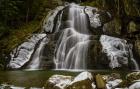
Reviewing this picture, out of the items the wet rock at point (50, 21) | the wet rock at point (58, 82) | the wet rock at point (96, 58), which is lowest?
the wet rock at point (96, 58)

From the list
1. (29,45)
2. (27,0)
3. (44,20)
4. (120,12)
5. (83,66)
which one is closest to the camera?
(83,66)

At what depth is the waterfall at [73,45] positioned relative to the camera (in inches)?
1230

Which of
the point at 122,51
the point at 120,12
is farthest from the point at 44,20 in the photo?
the point at 122,51

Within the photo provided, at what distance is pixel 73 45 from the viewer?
3309cm

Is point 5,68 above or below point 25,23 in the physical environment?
below

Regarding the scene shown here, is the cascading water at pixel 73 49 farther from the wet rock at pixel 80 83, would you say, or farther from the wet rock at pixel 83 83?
the wet rock at pixel 83 83

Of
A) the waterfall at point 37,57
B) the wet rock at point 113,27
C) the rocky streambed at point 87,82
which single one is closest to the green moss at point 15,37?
the waterfall at point 37,57

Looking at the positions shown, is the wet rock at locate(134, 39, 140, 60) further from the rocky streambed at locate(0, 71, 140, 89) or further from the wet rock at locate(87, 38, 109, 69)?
the rocky streambed at locate(0, 71, 140, 89)

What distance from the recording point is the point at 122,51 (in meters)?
31.8

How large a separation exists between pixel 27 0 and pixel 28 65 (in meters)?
14.1

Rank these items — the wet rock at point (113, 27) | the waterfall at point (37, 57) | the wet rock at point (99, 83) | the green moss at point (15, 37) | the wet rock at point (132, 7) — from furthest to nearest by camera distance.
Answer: the wet rock at point (113, 27), the wet rock at point (132, 7), the green moss at point (15, 37), the waterfall at point (37, 57), the wet rock at point (99, 83)

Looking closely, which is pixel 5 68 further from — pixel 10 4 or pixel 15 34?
pixel 10 4

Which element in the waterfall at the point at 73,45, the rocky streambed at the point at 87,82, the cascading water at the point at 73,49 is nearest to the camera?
the rocky streambed at the point at 87,82

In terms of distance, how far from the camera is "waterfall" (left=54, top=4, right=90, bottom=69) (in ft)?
103
